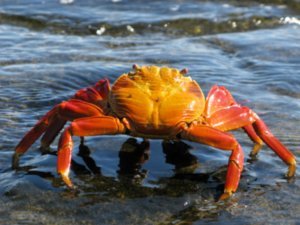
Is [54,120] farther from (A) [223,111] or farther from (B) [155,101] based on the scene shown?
(A) [223,111]

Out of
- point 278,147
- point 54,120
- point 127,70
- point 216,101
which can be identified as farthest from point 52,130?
point 127,70

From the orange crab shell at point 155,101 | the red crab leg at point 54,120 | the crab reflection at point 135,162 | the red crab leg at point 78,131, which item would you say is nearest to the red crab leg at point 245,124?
the orange crab shell at point 155,101

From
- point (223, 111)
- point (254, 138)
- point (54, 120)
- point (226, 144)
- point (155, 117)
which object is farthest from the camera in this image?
point (254, 138)

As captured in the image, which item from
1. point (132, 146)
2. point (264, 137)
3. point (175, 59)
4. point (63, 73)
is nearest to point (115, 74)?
point (63, 73)

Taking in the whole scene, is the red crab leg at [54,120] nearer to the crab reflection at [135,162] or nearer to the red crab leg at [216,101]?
the crab reflection at [135,162]

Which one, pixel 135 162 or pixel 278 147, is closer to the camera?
pixel 278 147

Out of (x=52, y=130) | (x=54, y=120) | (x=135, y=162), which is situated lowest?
(x=135, y=162)

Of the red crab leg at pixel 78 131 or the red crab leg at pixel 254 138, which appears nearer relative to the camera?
the red crab leg at pixel 78 131

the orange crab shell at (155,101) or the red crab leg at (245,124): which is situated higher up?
the orange crab shell at (155,101)
